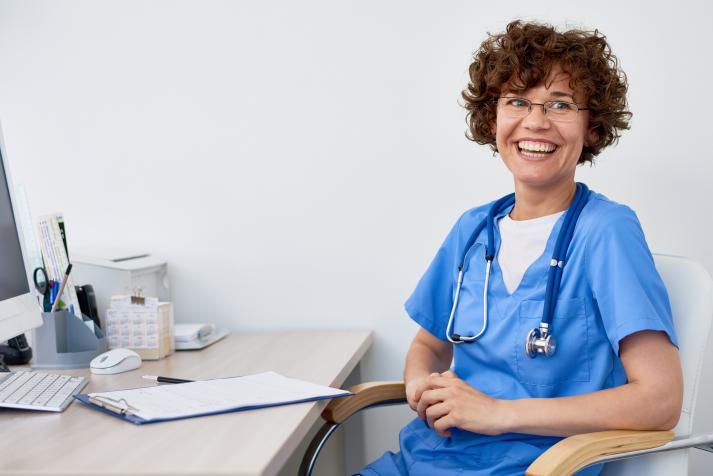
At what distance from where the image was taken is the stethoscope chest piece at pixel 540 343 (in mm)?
1399

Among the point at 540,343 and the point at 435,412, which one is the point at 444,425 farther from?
the point at 540,343

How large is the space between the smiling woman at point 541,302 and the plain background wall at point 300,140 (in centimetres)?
38

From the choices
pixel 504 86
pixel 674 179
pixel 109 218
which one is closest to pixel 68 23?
pixel 109 218

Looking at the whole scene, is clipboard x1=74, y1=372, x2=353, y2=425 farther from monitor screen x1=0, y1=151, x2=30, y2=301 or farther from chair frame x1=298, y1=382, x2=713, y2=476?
monitor screen x1=0, y1=151, x2=30, y2=301

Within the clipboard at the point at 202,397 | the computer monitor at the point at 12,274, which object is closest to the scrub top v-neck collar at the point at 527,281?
the clipboard at the point at 202,397

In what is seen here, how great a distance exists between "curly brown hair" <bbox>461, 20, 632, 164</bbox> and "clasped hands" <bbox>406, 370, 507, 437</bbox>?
0.61m

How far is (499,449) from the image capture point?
4.67 ft

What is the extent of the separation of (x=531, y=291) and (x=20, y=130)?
5.31 ft

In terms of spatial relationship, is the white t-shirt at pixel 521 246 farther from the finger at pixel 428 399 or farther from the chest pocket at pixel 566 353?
the finger at pixel 428 399

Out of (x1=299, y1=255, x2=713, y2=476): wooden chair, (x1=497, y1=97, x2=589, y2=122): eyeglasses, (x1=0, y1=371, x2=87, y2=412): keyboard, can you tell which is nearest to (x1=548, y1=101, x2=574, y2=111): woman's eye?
(x1=497, y1=97, x2=589, y2=122): eyeglasses

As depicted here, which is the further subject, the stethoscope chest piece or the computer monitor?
the computer monitor

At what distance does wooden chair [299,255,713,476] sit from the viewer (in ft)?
3.97

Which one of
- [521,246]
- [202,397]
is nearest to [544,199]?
[521,246]

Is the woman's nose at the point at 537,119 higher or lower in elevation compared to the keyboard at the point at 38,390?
higher
